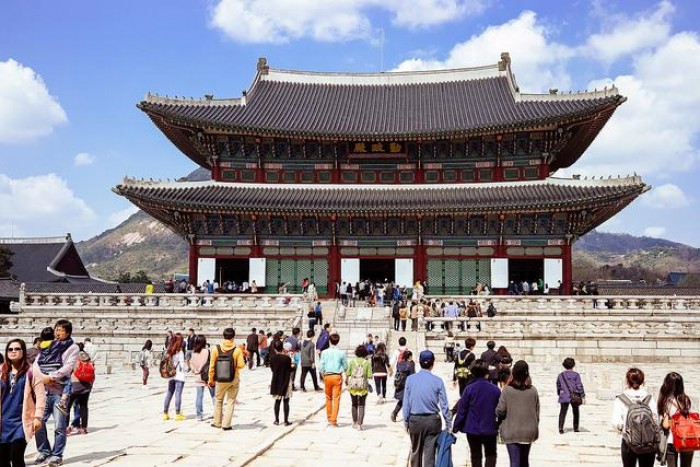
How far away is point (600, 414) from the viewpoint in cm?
1479

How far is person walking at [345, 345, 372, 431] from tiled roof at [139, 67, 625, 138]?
83.9 feet

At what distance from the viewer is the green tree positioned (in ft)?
171

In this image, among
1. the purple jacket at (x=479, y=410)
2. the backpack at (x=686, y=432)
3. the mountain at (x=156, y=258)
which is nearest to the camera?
the backpack at (x=686, y=432)

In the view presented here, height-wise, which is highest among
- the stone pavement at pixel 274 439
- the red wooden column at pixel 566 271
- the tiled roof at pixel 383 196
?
the tiled roof at pixel 383 196

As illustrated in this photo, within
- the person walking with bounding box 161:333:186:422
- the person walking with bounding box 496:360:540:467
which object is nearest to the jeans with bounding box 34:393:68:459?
the person walking with bounding box 161:333:186:422

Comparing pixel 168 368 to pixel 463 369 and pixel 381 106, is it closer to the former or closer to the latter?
pixel 463 369

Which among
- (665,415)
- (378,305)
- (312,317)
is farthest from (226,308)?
(665,415)

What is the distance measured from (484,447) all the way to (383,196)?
2944 cm

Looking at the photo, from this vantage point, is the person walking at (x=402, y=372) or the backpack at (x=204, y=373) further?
the person walking at (x=402, y=372)

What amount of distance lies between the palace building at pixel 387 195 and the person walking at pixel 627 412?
26.5 metres

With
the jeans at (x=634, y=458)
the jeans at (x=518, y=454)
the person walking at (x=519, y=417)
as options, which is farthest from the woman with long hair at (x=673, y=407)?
the jeans at (x=518, y=454)

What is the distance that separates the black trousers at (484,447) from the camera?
26.3ft

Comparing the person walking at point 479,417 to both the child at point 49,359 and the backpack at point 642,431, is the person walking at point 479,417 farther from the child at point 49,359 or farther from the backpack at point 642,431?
the child at point 49,359

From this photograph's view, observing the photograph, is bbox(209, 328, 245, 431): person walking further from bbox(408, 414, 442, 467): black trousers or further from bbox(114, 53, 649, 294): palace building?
bbox(114, 53, 649, 294): palace building
